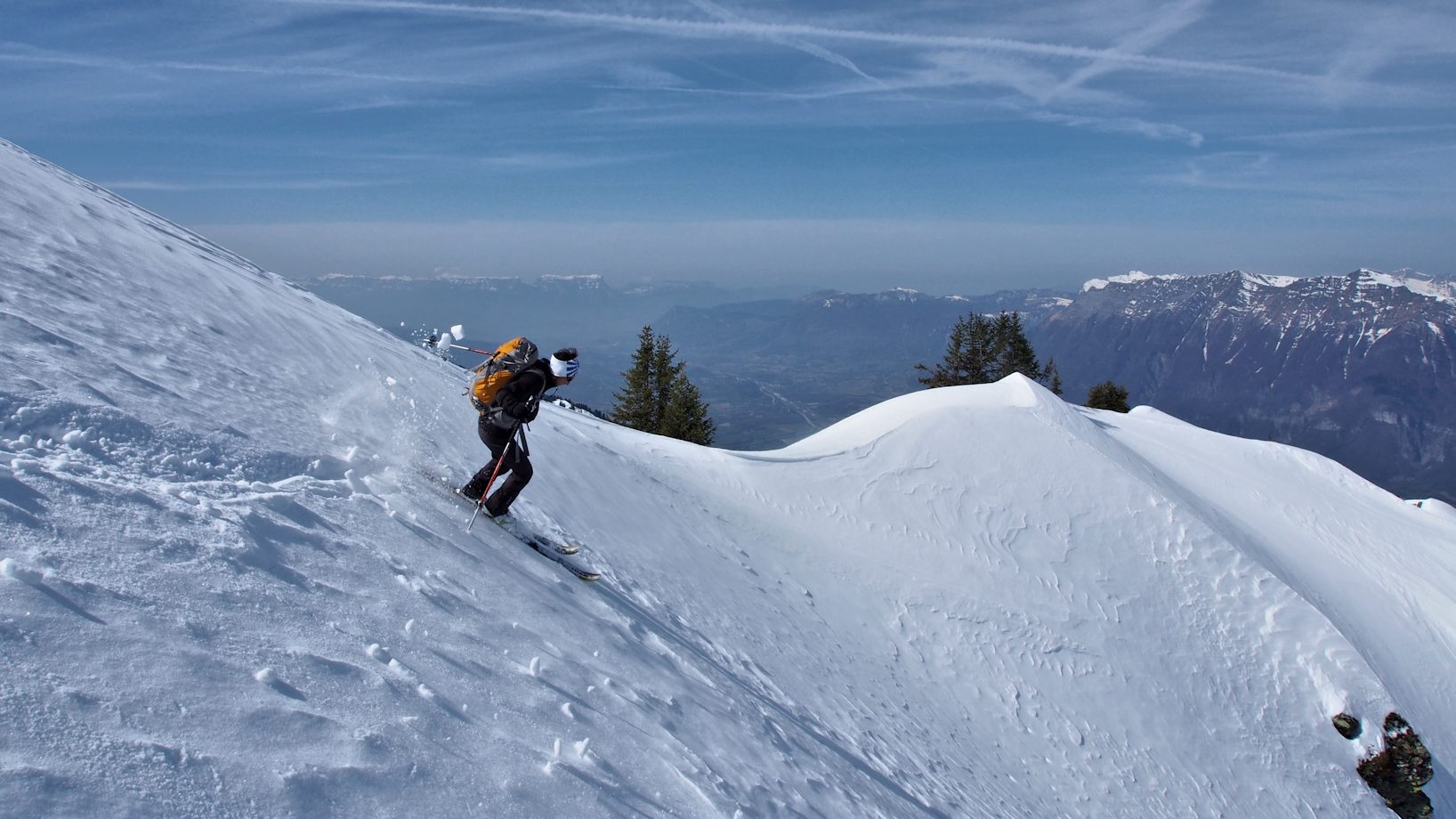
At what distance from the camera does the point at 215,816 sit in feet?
13.8

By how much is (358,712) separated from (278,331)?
9.29 m

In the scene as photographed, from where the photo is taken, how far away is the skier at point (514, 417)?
9.66 metres

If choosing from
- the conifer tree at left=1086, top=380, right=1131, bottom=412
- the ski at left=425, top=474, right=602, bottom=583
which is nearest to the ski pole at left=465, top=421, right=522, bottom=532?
the ski at left=425, top=474, right=602, bottom=583

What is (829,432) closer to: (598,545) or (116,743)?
(598,545)

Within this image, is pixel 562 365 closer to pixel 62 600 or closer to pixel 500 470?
pixel 500 470

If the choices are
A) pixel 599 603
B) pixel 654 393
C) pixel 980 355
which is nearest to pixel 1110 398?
pixel 980 355

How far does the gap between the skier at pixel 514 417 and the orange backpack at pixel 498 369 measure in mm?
84

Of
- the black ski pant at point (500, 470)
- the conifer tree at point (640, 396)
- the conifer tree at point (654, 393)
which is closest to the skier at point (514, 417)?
the black ski pant at point (500, 470)

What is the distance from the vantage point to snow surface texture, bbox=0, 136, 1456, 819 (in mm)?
5039

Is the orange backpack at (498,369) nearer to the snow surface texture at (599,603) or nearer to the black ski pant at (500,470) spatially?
the black ski pant at (500,470)

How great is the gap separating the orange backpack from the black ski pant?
30 cm

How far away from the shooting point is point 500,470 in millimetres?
9789

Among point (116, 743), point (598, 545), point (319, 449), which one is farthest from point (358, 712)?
point (598, 545)

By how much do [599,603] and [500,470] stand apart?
236cm
